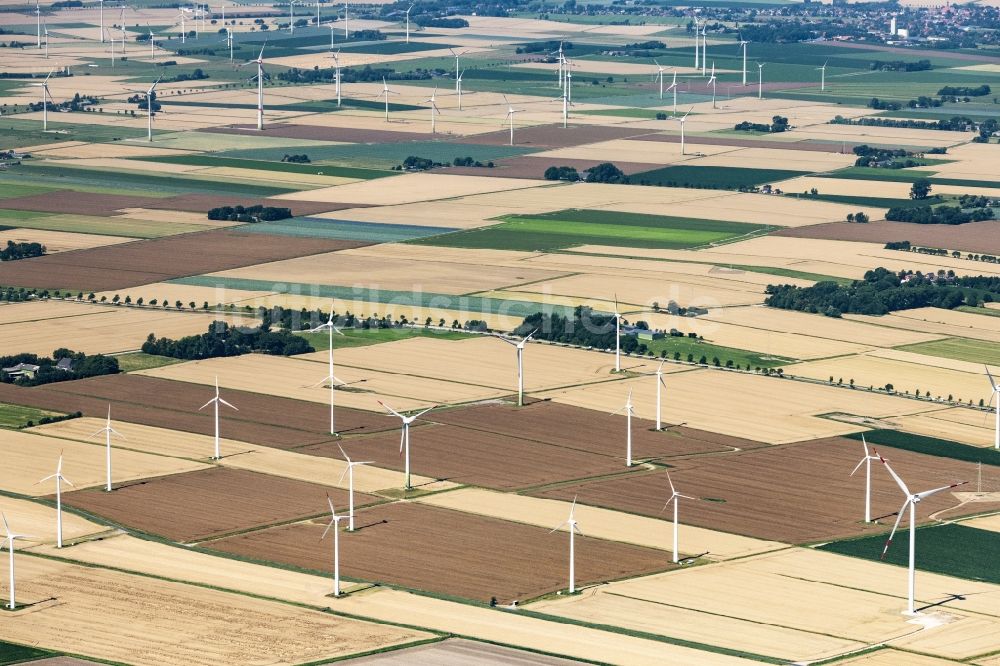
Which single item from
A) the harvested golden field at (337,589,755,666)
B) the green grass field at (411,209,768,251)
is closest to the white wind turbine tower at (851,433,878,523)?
the harvested golden field at (337,589,755,666)

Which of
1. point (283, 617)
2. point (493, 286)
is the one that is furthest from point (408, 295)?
point (283, 617)

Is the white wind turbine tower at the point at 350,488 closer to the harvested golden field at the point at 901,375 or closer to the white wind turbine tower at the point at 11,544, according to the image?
the white wind turbine tower at the point at 11,544

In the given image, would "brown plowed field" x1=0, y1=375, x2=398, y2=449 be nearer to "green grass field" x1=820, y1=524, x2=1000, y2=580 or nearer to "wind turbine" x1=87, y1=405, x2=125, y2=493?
"wind turbine" x1=87, y1=405, x2=125, y2=493

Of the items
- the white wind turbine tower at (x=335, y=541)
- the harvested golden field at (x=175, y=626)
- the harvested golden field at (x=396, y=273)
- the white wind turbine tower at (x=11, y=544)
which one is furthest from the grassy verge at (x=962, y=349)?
the white wind turbine tower at (x=11, y=544)

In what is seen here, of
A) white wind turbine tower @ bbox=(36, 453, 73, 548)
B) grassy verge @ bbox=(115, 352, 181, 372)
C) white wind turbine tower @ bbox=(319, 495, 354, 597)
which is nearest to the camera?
white wind turbine tower @ bbox=(319, 495, 354, 597)

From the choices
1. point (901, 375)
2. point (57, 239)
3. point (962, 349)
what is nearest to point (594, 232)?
point (57, 239)
